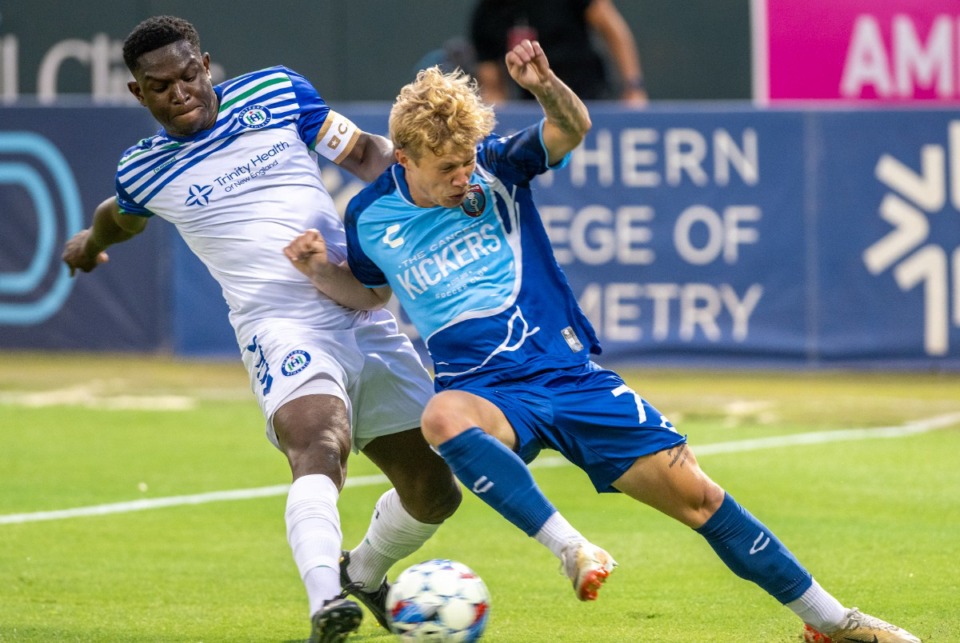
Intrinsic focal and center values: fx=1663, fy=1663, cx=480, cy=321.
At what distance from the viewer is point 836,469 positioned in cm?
914

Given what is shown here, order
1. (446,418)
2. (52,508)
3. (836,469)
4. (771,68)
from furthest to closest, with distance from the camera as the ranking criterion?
(771,68)
(836,469)
(52,508)
(446,418)

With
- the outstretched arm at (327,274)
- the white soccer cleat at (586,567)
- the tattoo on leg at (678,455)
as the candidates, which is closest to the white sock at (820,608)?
the tattoo on leg at (678,455)

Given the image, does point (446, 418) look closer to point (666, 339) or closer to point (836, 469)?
point (836, 469)

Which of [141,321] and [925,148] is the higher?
[925,148]

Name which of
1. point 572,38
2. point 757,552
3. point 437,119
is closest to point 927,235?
point 572,38

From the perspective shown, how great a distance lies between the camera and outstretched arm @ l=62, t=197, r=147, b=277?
627 centimetres

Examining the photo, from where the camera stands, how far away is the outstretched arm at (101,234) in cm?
627

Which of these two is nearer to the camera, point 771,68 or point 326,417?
point 326,417

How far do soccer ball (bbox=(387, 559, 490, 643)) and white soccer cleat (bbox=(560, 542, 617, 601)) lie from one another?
454mm

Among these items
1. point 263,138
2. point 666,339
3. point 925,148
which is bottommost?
point 666,339

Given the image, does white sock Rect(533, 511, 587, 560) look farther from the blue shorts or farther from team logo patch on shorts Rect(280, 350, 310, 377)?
team logo patch on shorts Rect(280, 350, 310, 377)

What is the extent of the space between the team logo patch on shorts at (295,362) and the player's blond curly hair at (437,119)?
31.3 inches

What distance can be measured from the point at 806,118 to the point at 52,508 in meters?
6.44

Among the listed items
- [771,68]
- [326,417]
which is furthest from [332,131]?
[771,68]
